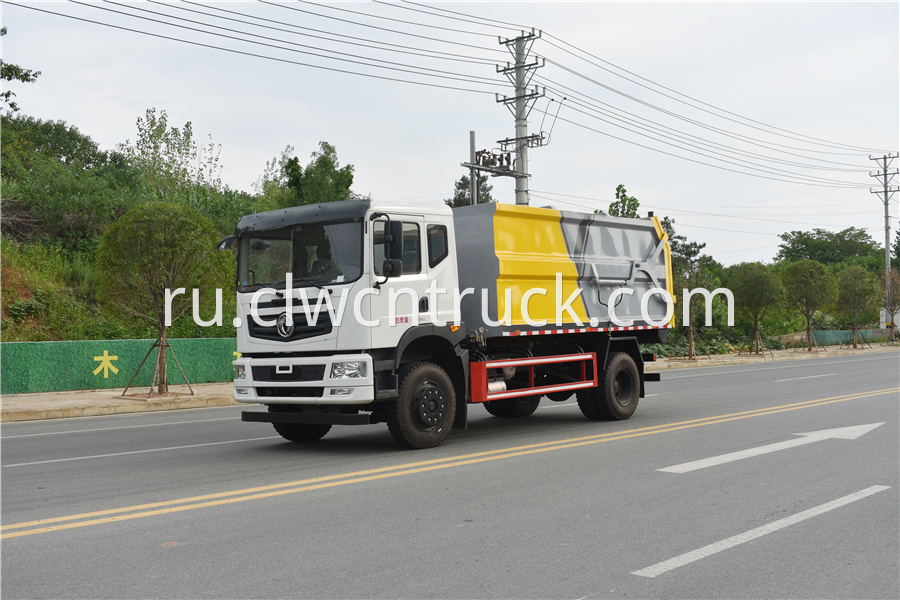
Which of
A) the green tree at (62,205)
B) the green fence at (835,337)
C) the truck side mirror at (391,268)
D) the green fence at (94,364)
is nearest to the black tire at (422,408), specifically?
the truck side mirror at (391,268)

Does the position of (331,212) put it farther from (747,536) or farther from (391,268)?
(747,536)

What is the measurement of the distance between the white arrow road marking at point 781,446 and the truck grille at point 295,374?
4.01 metres

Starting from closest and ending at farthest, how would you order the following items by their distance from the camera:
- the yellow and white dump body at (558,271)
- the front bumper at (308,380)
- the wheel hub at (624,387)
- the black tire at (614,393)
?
1. the front bumper at (308,380)
2. the yellow and white dump body at (558,271)
3. the black tire at (614,393)
4. the wheel hub at (624,387)

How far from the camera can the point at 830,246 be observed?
95.6m

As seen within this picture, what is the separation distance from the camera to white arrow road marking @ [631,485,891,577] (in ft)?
17.4

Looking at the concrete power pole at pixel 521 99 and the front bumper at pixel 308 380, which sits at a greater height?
the concrete power pole at pixel 521 99

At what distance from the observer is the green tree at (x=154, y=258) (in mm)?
17359

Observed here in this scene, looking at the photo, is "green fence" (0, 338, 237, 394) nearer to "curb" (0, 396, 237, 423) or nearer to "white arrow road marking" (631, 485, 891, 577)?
"curb" (0, 396, 237, 423)

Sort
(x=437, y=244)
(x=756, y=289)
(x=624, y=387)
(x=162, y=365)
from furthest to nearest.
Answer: (x=756, y=289)
(x=162, y=365)
(x=624, y=387)
(x=437, y=244)

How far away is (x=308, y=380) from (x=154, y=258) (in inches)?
359

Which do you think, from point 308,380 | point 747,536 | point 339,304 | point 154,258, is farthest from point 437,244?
point 154,258

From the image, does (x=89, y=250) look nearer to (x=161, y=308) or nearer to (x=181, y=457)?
(x=161, y=308)

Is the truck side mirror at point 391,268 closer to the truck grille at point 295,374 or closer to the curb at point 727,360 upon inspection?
the truck grille at point 295,374

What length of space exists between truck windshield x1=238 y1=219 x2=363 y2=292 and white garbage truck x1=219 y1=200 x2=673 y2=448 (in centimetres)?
2
